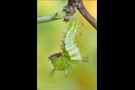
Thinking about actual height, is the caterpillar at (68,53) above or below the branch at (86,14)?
below

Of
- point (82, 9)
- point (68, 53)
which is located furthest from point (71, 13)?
point (68, 53)

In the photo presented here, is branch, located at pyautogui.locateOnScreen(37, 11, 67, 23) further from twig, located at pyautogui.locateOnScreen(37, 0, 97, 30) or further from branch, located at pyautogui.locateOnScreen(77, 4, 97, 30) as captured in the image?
branch, located at pyautogui.locateOnScreen(77, 4, 97, 30)

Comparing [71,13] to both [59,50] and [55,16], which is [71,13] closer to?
[55,16]

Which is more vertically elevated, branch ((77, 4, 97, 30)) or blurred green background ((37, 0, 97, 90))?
branch ((77, 4, 97, 30))

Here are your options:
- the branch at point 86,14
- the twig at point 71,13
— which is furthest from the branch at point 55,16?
the branch at point 86,14

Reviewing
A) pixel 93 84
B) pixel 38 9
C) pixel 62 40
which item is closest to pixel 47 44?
pixel 62 40

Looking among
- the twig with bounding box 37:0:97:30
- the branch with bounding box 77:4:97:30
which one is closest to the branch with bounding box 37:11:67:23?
the twig with bounding box 37:0:97:30

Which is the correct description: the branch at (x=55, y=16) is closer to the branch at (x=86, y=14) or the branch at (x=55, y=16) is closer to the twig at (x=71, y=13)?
the twig at (x=71, y=13)
